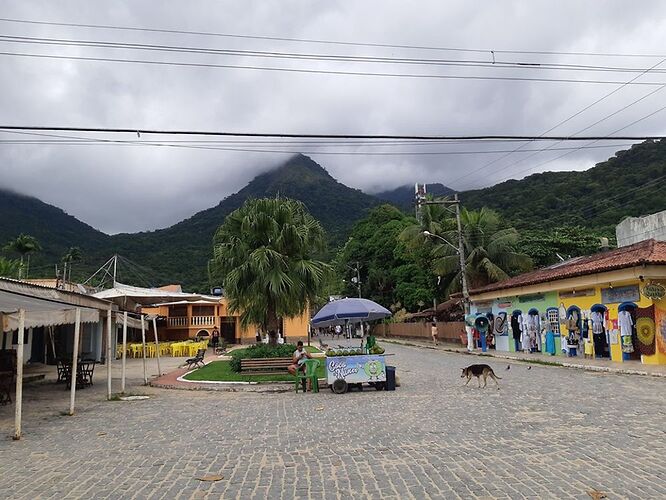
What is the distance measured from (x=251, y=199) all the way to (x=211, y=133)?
1070cm

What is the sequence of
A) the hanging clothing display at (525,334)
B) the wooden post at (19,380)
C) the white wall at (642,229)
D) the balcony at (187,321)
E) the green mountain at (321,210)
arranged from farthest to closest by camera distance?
1. the green mountain at (321,210)
2. the balcony at (187,321)
3. the white wall at (642,229)
4. the hanging clothing display at (525,334)
5. the wooden post at (19,380)

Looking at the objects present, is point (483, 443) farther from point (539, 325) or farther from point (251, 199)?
point (539, 325)

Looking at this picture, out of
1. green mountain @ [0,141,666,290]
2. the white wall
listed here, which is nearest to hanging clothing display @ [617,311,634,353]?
the white wall

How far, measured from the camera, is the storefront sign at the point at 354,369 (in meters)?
14.6

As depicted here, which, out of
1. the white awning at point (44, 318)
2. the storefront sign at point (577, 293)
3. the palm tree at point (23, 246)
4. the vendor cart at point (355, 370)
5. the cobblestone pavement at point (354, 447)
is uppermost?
the palm tree at point (23, 246)

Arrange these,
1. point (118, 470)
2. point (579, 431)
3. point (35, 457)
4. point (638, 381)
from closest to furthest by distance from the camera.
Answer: point (118, 470) < point (35, 457) < point (579, 431) < point (638, 381)

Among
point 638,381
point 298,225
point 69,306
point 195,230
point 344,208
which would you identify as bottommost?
point 638,381

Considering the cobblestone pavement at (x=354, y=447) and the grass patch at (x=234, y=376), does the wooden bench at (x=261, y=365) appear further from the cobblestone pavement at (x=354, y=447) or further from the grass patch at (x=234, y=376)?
the cobblestone pavement at (x=354, y=447)

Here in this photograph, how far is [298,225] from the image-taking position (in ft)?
70.5

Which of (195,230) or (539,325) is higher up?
(195,230)

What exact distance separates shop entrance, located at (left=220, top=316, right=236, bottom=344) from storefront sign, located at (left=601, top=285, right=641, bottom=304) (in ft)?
104

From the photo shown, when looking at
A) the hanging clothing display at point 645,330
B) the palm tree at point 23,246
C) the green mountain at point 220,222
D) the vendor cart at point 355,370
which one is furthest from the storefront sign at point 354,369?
the palm tree at point 23,246

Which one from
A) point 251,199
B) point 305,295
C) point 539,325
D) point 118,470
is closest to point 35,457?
point 118,470

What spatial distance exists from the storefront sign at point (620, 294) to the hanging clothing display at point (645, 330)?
0.52 m
